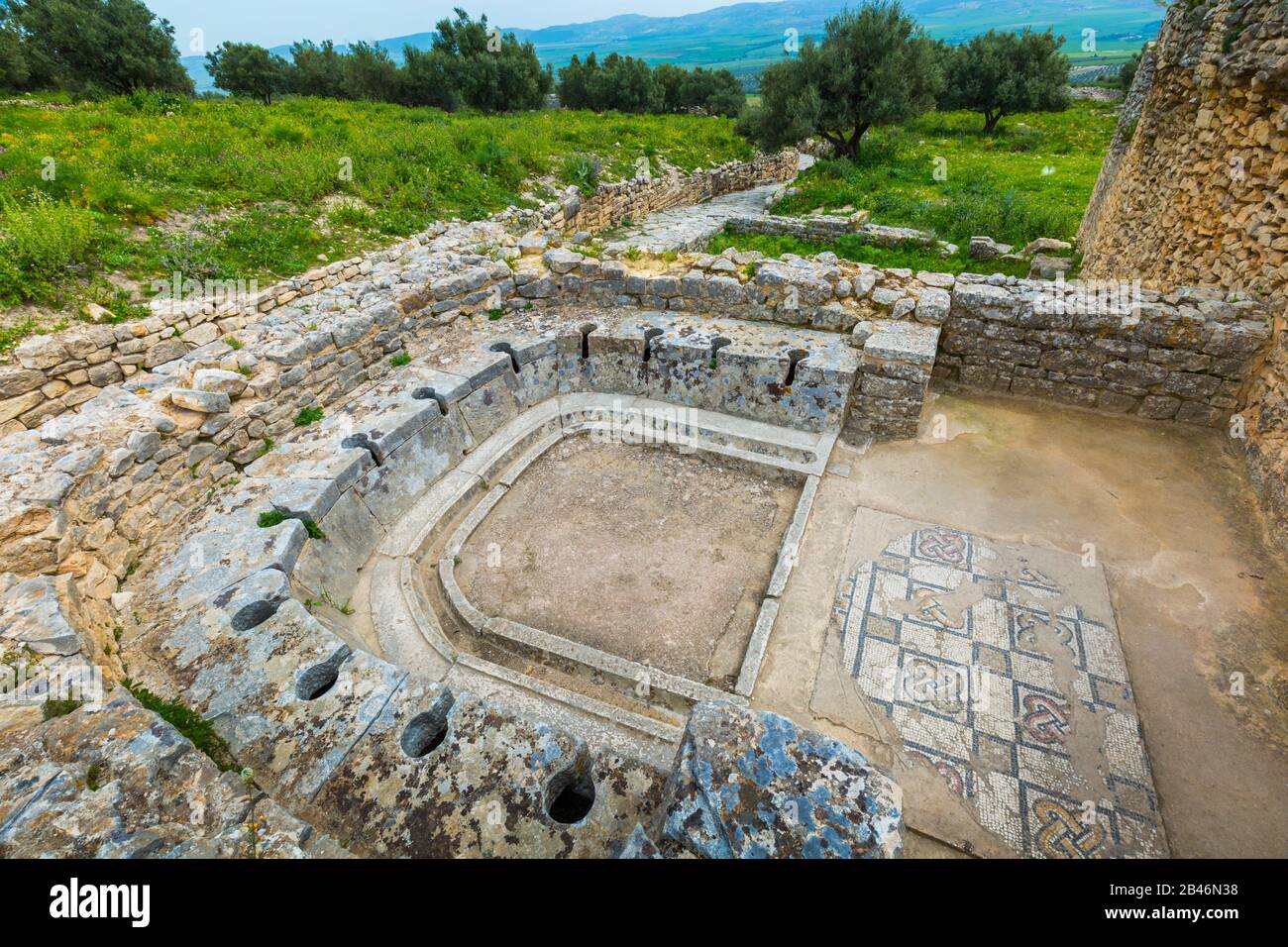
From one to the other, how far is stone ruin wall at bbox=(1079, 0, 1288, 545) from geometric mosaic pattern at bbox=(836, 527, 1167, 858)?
101 inches

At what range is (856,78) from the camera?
19047mm

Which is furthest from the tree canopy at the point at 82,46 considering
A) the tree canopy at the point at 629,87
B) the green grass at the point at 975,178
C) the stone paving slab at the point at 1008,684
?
the stone paving slab at the point at 1008,684

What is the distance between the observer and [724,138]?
80.2 ft

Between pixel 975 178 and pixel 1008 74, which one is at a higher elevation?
pixel 1008 74

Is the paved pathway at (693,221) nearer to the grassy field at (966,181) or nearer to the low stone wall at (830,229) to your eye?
the low stone wall at (830,229)

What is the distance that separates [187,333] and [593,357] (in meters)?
5.08

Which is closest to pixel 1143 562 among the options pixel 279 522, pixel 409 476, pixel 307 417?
pixel 409 476

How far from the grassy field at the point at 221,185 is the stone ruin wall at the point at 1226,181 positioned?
1208 cm

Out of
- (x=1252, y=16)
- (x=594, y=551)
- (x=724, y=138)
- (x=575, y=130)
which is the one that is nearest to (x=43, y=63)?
(x=575, y=130)

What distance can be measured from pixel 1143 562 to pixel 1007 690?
2155 mm

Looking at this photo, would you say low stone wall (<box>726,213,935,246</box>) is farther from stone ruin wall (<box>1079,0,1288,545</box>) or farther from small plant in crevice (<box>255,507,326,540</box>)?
small plant in crevice (<box>255,507,326,540</box>)

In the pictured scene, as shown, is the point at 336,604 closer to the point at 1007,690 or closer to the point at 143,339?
the point at 143,339

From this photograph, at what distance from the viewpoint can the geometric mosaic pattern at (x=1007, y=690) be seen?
139 inches
